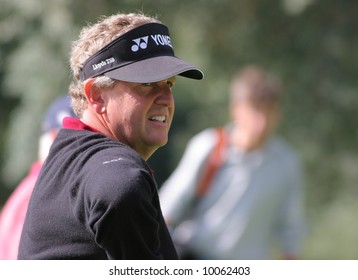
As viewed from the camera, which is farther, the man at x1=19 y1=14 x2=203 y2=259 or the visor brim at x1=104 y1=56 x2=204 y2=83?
the visor brim at x1=104 y1=56 x2=204 y2=83

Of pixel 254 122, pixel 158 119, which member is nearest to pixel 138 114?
pixel 158 119

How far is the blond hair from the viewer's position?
3294 mm

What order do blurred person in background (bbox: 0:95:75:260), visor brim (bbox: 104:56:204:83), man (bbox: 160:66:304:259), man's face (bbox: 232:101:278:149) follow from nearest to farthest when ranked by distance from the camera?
visor brim (bbox: 104:56:204:83)
blurred person in background (bbox: 0:95:75:260)
man (bbox: 160:66:304:259)
man's face (bbox: 232:101:278:149)

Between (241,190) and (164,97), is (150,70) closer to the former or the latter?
(164,97)

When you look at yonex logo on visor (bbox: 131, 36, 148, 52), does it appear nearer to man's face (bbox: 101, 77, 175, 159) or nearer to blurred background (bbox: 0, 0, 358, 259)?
man's face (bbox: 101, 77, 175, 159)

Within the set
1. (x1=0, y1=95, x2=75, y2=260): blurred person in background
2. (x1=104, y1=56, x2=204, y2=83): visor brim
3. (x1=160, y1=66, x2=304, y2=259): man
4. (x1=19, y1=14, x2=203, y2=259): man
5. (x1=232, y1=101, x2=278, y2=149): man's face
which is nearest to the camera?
(x1=19, y1=14, x2=203, y2=259): man

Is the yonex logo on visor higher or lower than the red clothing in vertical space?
higher

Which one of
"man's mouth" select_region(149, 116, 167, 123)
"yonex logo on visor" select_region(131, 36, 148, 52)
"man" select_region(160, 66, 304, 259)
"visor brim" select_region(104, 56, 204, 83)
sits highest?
"yonex logo on visor" select_region(131, 36, 148, 52)

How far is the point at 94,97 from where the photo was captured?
3322 millimetres

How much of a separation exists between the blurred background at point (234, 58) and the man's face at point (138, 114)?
4.56 metres

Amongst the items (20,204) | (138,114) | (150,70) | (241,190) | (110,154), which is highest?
→ (150,70)

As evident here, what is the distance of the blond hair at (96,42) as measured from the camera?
3294 mm

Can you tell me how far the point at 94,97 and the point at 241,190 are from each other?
3.21 meters

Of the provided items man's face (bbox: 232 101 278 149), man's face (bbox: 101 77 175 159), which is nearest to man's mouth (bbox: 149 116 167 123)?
man's face (bbox: 101 77 175 159)
